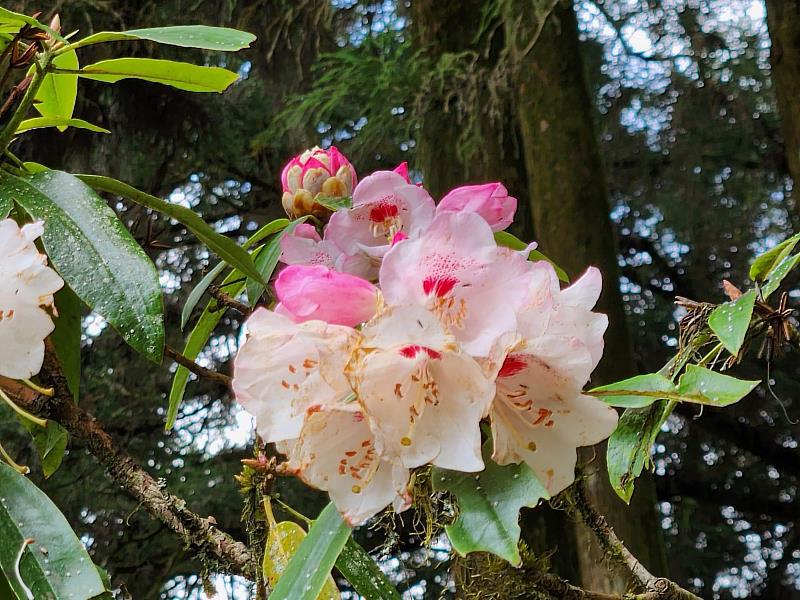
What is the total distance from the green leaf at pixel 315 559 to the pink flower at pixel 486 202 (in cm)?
21

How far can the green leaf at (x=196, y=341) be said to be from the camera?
752mm

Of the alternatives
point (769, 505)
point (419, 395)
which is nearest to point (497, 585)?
point (419, 395)

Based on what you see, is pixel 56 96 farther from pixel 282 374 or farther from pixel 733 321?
pixel 733 321

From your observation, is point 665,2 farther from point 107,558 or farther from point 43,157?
point 107,558

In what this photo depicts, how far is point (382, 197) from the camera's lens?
58 centimetres

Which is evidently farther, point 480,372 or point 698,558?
point 698,558

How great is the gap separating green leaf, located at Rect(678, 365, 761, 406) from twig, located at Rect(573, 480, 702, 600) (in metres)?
0.10

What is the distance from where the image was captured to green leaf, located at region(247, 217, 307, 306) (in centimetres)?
65

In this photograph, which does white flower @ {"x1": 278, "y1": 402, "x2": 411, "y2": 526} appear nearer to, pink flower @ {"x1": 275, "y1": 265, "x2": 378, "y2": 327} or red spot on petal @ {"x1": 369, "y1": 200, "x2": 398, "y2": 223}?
pink flower @ {"x1": 275, "y1": 265, "x2": 378, "y2": 327}

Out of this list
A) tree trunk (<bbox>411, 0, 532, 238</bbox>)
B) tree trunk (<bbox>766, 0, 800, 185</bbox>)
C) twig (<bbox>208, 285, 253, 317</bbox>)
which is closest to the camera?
twig (<bbox>208, 285, 253, 317</bbox>)

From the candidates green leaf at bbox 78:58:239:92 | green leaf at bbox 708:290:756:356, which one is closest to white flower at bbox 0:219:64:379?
green leaf at bbox 78:58:239:92

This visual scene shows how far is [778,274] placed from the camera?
602 mm

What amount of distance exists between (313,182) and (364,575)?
0.32 metres

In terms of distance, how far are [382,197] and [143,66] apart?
0.81ft
